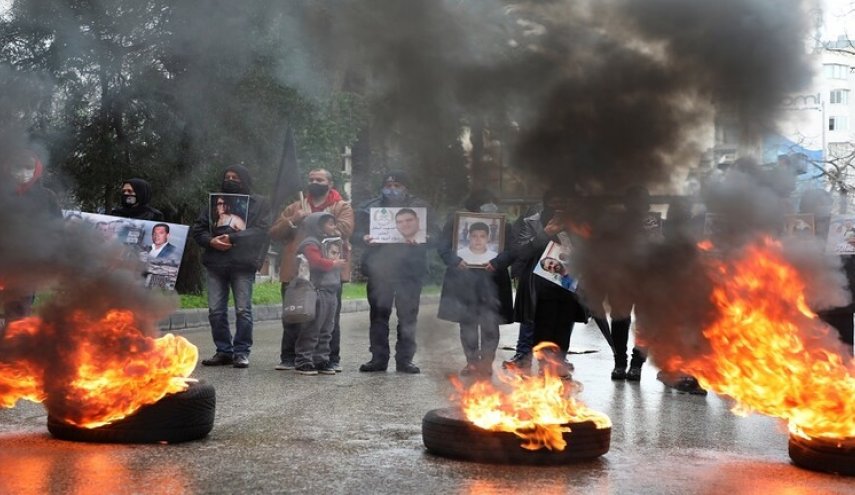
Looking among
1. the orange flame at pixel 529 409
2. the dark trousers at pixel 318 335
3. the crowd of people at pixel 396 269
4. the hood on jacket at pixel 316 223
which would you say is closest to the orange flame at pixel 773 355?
the orange flame at pixel 529 409

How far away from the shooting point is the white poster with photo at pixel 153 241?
1027cm

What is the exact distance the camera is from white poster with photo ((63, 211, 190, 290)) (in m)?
10.3

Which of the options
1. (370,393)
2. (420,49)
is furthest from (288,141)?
(420,49)

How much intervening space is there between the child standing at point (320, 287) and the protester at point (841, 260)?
13.7ft

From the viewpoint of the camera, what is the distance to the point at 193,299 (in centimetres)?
1884

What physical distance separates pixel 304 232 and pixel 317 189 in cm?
42

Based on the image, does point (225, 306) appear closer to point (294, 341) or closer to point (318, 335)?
point (294, 341)

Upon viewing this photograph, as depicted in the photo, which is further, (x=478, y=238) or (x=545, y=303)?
(x=545, y=303)

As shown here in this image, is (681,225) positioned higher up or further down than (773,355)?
higher up

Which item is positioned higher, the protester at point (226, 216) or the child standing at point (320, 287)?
the protester at point (226, 216)

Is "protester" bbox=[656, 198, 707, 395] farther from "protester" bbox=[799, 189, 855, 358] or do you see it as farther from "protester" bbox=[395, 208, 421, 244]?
"protester" bbox=[395, 208, 421, 244]

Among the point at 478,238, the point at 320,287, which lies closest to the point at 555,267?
the point at 478,238

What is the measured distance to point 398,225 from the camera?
9.85m

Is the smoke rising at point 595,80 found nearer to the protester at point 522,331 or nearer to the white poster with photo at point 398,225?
the protester at point 522,331
